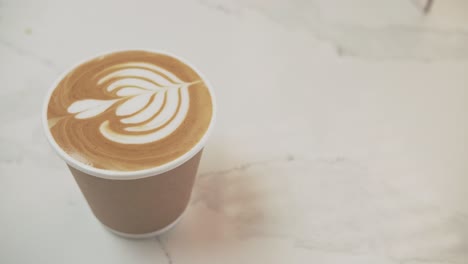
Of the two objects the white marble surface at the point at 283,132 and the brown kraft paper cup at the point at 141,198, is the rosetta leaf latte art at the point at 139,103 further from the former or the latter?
the white marble surface at the point at 283,132

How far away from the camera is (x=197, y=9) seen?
129 cm

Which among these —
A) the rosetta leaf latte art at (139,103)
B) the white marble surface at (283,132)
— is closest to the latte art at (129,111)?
the rosetta leaf latte art at (139,103)

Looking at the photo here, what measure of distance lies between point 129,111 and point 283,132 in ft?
1.29

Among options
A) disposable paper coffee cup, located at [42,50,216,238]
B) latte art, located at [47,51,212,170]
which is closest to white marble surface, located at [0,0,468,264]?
disposable paper coffee cup, located at [42,50,216,238]

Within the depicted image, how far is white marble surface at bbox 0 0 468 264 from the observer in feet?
2.77

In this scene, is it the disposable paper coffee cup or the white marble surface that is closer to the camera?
the disposable paper coffee cup

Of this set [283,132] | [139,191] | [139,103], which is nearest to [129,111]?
[139,103]

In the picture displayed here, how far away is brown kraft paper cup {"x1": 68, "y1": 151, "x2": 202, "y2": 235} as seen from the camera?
2.26 ft

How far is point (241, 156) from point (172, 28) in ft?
1.43

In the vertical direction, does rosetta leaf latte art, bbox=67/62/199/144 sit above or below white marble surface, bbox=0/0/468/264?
above

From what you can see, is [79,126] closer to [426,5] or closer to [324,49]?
[324,49]

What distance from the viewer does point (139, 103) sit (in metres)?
0.74

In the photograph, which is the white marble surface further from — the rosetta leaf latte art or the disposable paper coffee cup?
the rosetta leaf latte art

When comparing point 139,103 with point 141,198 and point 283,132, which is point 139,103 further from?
point 283,132
